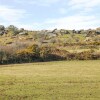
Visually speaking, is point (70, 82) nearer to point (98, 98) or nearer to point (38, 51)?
point (98, 98)

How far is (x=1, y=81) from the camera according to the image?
2567 cm

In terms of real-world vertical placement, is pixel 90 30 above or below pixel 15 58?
above

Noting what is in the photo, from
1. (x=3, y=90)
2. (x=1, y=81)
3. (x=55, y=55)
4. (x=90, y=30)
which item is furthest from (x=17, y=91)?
(x=90, y=30)

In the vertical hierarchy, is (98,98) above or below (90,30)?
below

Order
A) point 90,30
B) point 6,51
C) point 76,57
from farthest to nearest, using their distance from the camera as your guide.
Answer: point 90,30 → point 76,57 → point 6,51

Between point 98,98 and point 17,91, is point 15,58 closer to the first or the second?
point 17,91

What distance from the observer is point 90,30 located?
129m

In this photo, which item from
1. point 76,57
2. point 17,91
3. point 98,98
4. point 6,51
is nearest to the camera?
point 98,98

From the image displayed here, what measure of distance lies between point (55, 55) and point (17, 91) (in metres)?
31.8

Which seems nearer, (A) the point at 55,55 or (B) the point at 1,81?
(B) the point at 1,81

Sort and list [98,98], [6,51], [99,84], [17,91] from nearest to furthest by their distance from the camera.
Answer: [98,98] → [17,91] → [99,84] → [6,51]

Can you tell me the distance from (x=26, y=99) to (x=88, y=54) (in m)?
35.4

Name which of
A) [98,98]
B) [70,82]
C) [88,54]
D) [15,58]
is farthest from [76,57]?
[98,98]

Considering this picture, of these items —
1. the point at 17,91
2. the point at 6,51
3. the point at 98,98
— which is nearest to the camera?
the point at 98,98
